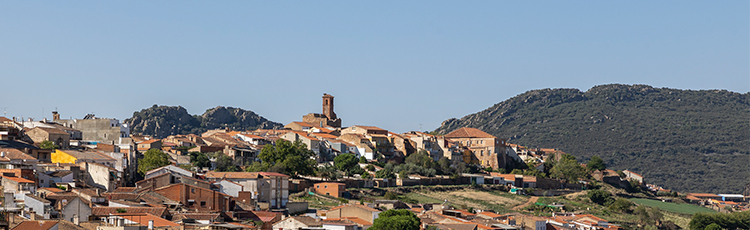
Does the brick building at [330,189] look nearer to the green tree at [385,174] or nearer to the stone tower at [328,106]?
the green tree at [385,174]

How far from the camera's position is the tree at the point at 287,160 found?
67688 millimetres

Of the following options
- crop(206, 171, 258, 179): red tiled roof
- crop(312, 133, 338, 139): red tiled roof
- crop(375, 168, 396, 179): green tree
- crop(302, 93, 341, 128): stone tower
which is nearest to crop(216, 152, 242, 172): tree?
crop(206, 171, 258, 179): red tiled roof

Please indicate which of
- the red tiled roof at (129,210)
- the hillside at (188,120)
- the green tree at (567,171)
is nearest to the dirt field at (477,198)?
the green tree at (567,171)

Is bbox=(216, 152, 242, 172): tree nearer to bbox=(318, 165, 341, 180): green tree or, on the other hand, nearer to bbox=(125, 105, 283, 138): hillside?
bbox=(318, 165, 341, 180): green tree

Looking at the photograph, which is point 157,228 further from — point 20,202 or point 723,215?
point 723,215

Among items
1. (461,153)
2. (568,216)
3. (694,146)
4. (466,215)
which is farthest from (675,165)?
(466,215)

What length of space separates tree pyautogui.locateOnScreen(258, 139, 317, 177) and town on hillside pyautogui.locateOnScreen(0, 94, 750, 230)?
0.10m

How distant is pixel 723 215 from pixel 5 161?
190ft

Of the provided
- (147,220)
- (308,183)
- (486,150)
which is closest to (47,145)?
(308,183)

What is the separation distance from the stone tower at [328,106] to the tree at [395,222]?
73.8 meters

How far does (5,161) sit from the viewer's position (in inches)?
1820

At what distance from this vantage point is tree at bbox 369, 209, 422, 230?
142 ft

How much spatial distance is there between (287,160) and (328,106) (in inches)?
2054

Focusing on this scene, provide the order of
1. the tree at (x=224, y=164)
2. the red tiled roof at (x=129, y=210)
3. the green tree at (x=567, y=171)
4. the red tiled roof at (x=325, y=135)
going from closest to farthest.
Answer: the red tiled roof at (x=129, y=210) → the tree at (x=224, y=164) → the red tiled roof at (x=325, y=135) → the green tree at (x=567, y=171)
